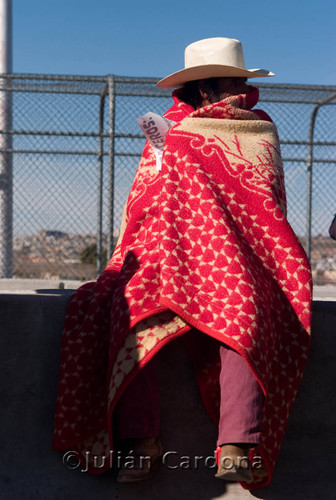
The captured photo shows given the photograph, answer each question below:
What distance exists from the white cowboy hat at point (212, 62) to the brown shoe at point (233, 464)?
1.49 metres

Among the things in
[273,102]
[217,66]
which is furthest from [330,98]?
[217,66]

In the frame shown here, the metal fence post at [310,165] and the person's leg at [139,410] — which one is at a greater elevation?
the metal fence post at [310,165]

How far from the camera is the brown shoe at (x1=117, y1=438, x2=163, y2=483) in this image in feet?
8.20

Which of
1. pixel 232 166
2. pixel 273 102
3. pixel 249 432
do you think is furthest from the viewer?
pixel 273 102

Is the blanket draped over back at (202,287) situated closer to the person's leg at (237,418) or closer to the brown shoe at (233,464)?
the person's leg at (237,418)

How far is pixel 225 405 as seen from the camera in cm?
244

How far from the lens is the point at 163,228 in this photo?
2629 millimetres

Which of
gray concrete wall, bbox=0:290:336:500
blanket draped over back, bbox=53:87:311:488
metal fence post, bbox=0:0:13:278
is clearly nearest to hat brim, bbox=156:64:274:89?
blanket draped over back, bbox=53:87:311:488

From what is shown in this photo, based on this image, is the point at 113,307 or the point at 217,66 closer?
the point at 113,307

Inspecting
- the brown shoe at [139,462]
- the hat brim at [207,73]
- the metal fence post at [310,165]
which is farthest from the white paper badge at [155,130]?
the metal fence post at [310,165]

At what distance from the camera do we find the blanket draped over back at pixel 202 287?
2486 mm

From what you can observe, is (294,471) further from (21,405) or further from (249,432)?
(21,405)

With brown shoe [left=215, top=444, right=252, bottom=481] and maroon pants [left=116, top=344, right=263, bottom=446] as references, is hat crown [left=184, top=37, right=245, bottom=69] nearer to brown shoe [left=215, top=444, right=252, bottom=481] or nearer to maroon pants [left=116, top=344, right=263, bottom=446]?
maroon pants [left=116, top=344, right=263, bottom=446]

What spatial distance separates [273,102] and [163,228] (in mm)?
4770
